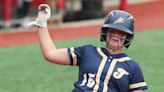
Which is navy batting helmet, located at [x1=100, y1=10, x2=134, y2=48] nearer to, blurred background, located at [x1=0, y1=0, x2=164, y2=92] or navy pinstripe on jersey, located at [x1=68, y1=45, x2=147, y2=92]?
navy pinstripe on jersey, located at [x1=68, y1=45, x2=147, y2=92]

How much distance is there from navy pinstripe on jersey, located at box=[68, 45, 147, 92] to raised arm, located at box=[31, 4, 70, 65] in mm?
156

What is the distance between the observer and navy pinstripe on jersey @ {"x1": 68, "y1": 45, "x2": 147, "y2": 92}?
3.77 metres

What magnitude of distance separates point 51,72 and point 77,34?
3956 mm

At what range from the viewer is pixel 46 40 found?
3.86 metres

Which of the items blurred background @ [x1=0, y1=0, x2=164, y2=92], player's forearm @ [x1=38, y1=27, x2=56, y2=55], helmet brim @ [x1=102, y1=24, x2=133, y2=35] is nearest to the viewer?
helmet brim @ [x1=102, y1=24, x2=133, y2=35]

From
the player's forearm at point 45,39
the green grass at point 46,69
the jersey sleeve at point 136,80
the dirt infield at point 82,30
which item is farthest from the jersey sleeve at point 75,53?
the dirt infield at point 82,30

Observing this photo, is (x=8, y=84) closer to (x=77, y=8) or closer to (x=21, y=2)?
(x=21, y=2)

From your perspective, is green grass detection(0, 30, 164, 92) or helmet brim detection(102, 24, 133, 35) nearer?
helmet brim detection(102, 24, 133, 35)

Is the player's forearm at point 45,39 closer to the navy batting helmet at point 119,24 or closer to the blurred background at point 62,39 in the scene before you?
the navy batting helmet at point 119,24

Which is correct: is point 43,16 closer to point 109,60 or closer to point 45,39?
point 45,39

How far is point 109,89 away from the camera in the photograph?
3.79 m

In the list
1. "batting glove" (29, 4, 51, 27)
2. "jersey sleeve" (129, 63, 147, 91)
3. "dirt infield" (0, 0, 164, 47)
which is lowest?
"dirt infield" (0, 0, 164, 47)

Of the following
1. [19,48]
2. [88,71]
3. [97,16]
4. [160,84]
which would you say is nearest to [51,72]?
[160,84]

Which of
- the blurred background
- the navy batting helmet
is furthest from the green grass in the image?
the navy batting helmet
